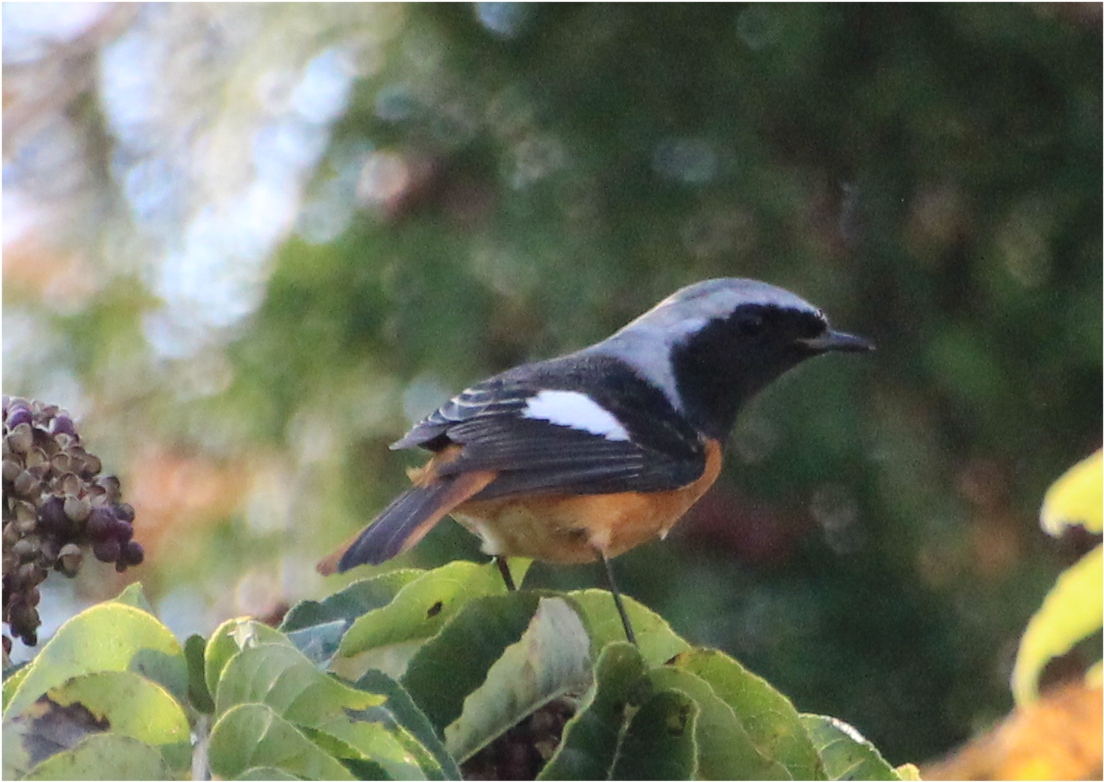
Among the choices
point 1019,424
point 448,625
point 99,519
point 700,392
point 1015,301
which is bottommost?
point 1019,424

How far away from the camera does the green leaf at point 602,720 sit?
1.67 metres

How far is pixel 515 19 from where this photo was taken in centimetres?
533

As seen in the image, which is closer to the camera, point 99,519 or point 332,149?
point 99,519

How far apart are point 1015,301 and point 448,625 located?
163 inches

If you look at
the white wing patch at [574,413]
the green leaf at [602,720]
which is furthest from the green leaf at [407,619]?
the white wing patch at [574,413]

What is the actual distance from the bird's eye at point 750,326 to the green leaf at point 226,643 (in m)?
2.11

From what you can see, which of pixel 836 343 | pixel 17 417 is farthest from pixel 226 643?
pixel 836 343

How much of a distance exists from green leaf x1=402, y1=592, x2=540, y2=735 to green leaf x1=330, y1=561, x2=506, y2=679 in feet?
0.12

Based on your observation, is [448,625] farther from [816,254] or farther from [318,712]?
[816,254]

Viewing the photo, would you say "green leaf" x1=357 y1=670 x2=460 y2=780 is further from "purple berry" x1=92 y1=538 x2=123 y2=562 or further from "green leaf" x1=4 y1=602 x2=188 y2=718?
"purple berry" x1=92 y1=538 x2=123 y2=562

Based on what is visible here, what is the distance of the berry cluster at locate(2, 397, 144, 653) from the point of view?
1728 mm

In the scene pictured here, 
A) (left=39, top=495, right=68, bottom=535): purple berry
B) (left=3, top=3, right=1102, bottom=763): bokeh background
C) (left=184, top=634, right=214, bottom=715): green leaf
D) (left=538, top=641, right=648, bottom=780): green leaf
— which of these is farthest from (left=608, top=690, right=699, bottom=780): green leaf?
(left=3, top=3, right=1102, bottom=763): bokeh background

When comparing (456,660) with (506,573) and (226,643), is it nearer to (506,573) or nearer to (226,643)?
(226,643)

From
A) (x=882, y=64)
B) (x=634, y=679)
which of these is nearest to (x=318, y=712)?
(x=634, y=679)
